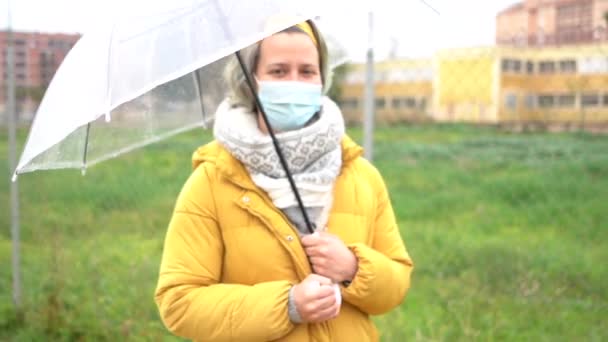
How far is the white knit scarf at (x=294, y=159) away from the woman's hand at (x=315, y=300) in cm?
19

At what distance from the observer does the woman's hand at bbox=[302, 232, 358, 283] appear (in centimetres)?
217

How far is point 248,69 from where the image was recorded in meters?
2.31

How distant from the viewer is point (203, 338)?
2.19 meters

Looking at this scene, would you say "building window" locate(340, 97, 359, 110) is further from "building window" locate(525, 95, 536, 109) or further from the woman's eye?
the woman's eye

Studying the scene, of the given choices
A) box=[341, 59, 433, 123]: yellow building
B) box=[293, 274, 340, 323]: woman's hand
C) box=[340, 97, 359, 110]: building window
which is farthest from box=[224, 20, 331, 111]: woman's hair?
box=[340, 97, 359, 110]: building window

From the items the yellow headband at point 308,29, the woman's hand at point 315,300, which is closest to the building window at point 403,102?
the yellow headband at point 308,29

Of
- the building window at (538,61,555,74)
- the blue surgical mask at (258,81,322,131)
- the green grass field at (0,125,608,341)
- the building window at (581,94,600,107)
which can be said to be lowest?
the green grass field at (0,125,608,341)

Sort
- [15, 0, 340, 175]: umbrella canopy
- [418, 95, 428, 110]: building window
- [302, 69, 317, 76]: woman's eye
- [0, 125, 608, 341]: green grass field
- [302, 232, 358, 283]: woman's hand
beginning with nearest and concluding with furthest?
[15, 0, 340, 175]: umbrella canopy < [302, 232, 358, 283]: woman's hand < [302, 69, 317, 76]: woman's eye < [0, 125, 608, 341]: green grass field < [418, 95, 428, 110]: building window

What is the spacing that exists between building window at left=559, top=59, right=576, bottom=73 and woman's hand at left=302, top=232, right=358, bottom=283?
144 inches

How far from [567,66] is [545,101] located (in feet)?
1.77

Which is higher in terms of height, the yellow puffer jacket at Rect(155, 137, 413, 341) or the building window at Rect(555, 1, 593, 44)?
the building window at Rect(555, 1, 593, 44)

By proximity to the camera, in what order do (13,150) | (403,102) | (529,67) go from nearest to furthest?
(13,150) < (529,67) < (403,102)

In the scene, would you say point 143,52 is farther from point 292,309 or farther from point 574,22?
point 574,22

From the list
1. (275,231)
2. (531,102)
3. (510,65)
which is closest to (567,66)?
(510,65)
